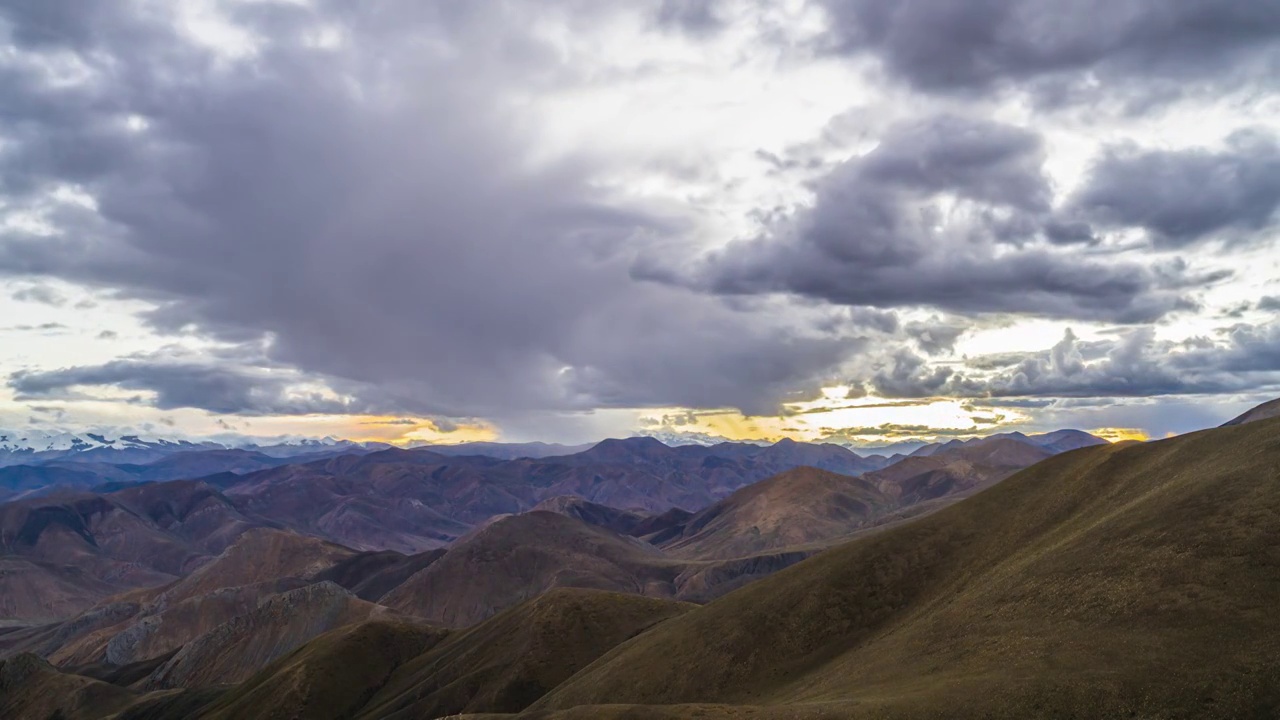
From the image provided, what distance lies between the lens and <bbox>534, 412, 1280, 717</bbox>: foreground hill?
50.9 metres

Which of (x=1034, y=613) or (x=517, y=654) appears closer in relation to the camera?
(x=1034, y=613)

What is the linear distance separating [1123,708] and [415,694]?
119872 mm

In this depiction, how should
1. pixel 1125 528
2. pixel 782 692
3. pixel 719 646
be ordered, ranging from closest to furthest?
pixel 1125 528 < pixel 782 692 < pixel 719 646

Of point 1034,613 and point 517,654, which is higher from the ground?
point 1034,613

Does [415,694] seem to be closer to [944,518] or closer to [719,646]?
[719,646]

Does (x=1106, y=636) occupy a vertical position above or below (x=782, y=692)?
above

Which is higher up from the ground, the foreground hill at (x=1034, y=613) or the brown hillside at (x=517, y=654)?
the foreground hill at (x=1034, y=613)

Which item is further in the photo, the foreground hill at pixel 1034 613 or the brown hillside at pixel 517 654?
the brown hillside at pixel 517 654

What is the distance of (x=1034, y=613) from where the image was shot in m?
66.2

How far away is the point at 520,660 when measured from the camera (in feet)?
446

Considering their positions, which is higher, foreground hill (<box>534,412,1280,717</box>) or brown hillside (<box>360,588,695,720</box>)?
foreground hill (<box>534,412,1280,717</box>)

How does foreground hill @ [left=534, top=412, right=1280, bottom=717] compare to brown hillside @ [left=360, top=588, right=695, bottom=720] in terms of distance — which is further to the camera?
brown hillside @ [left=360, top=588, right=695, bottom=720]

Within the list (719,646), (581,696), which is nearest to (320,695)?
(581,696)

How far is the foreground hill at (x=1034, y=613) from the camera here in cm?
5091
